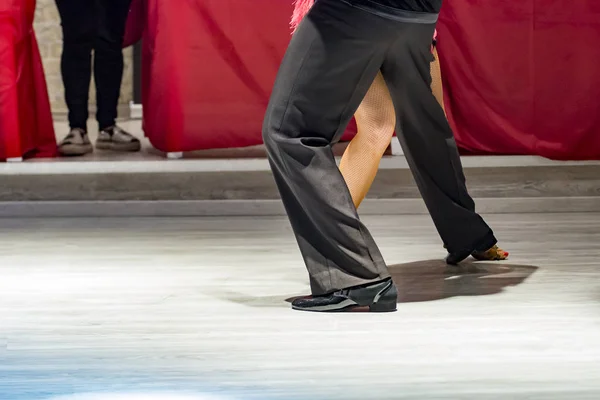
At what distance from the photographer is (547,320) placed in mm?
2535

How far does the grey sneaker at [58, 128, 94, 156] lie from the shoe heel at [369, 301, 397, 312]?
228cm

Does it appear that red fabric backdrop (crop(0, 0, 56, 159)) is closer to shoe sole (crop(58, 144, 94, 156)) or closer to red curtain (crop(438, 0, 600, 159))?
shoe sole (crop(58, 144, 94, 156))

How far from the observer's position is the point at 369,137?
2.93 metres

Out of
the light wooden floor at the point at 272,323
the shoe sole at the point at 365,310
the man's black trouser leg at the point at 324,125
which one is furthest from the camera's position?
the shoe sole at the point at 365,310

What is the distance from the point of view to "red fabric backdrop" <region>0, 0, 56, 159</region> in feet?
14.3

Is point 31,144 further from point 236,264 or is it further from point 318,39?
point 318,39

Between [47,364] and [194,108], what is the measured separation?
2341mm

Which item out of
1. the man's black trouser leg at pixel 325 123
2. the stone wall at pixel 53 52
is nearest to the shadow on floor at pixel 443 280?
the man's black trouser leg at pixel 325 123

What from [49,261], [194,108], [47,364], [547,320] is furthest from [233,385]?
[194,108]

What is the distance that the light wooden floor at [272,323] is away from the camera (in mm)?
2070

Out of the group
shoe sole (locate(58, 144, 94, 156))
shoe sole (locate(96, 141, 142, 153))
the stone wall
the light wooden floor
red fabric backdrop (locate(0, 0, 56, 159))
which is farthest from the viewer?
the stone wall

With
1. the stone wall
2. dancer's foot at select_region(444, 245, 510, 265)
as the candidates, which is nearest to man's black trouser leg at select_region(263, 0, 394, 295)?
dancer's foot at select_region(444, 245, 510, 265)

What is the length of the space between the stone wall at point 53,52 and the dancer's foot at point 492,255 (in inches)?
184

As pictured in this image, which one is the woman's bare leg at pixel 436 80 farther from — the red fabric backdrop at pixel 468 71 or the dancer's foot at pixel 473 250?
the red fabric backdrop at pixel 468 71
